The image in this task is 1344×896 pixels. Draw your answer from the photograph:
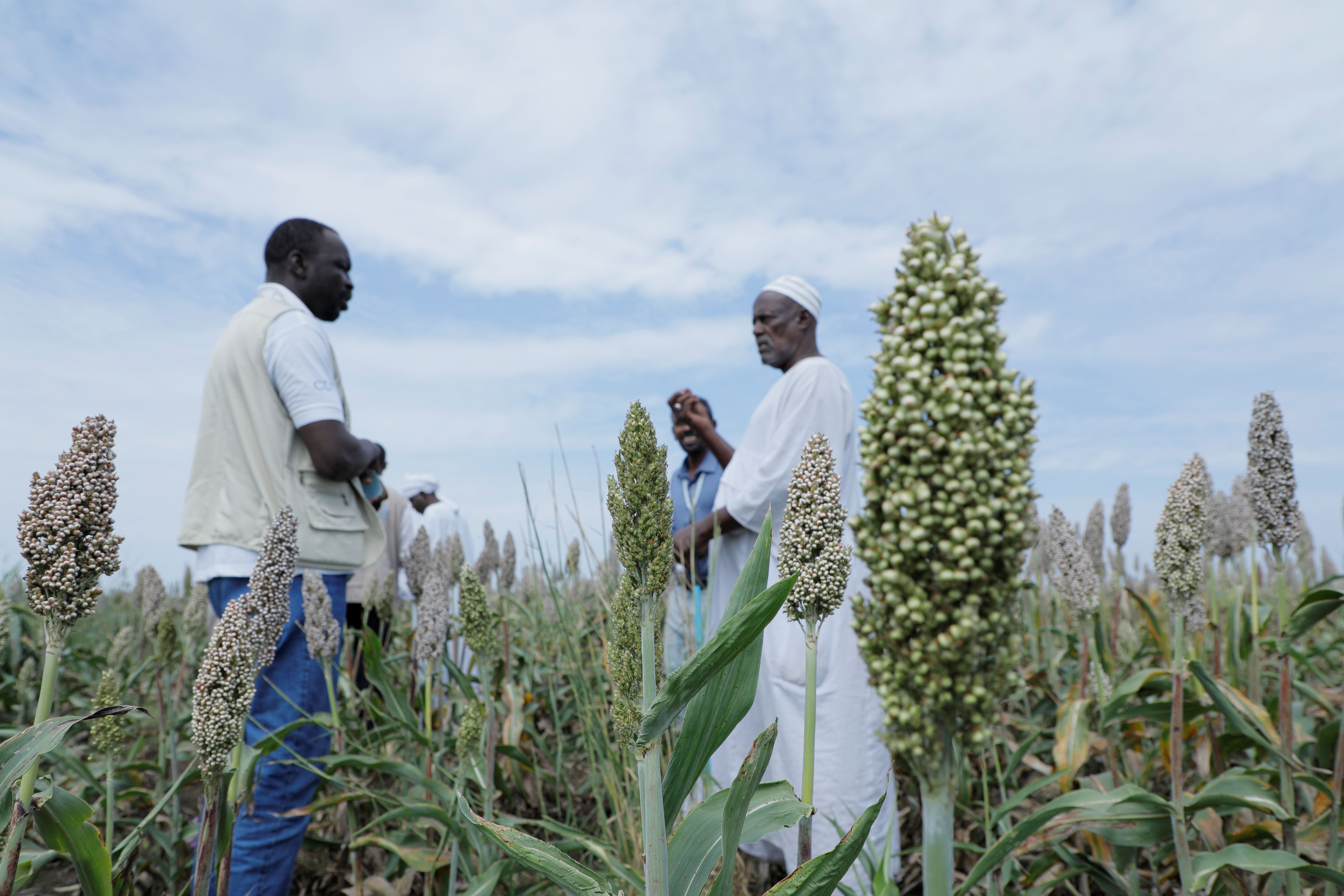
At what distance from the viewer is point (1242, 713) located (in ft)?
8.65

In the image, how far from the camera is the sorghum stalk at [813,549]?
1.52 metres

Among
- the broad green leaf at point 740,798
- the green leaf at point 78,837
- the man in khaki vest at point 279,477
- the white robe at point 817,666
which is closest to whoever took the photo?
the broad green leaf at point 740,798

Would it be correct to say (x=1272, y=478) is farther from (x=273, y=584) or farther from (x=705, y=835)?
(x=273, y=584)

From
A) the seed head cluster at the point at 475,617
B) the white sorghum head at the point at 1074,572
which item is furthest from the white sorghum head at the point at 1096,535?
the seed head cluster at the point at 475,617

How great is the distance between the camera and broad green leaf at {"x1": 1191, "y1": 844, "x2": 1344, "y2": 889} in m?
2.10

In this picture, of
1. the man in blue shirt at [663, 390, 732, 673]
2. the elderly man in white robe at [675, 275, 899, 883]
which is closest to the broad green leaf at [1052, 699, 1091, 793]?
the elderly man in white robe at [675, 275, 899, 883]

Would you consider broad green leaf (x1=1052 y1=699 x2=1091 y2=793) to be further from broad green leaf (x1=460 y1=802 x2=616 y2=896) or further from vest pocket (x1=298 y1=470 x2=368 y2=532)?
vest pocket (x1=298 y1=470 x2=368 y2=532)

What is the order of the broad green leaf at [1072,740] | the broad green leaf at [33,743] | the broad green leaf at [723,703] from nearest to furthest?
the broad green leaf at [723,703] < the broad green leaf at [33,743] < the broad green leaf at [1072,740]

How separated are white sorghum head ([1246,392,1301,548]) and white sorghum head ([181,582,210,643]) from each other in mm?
4922

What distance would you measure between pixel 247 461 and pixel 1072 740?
373cm

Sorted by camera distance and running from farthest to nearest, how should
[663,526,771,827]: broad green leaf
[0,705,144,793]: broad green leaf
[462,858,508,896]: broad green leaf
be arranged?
[462,858,508,896]: broad green leaf < [0,705,144,793]: broad green leaf < [663,526,771,827]: broad green leaf

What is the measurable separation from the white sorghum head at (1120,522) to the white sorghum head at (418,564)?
4.55 meters

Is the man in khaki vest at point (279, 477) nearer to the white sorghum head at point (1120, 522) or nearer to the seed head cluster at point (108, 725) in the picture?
the seed head cluster at point (108, 725)

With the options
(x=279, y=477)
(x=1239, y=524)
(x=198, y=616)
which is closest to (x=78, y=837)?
(x=279, y=477)
